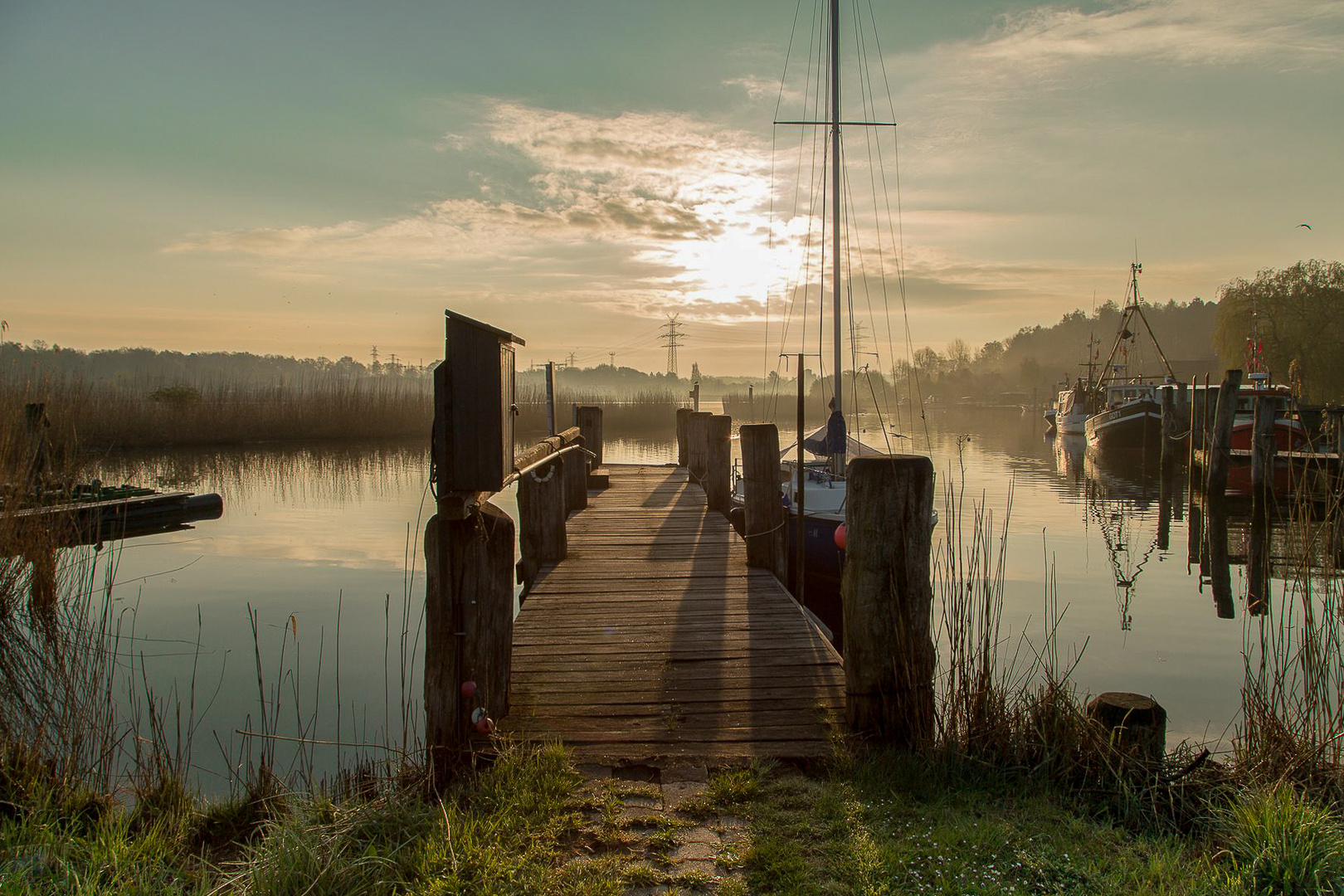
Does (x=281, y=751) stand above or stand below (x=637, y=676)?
below

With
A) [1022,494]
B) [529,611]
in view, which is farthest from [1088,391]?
[529,611]

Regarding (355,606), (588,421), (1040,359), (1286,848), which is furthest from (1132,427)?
(1040,359)

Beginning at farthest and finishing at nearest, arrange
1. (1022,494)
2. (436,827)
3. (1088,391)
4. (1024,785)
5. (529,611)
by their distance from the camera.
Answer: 1. (1088,391)
2. (1022,494)
3. (529,611)
4. (1024,785)
5. (436,827)

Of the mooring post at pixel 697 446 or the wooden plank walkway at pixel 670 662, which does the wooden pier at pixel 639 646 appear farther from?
the mooring post at pixel 697 446

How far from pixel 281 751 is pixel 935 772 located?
467 cm

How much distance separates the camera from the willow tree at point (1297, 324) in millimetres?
44562

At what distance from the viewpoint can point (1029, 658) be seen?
26.2 ft

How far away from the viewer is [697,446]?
15.3 meters

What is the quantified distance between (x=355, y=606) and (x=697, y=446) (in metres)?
6.96

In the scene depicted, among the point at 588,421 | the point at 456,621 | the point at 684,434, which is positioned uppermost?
the point at 588,421

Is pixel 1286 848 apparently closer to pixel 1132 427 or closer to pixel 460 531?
pixel 460 531

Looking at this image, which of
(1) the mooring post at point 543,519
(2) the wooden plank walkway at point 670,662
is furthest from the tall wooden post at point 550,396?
(2) the wooden plank walkway at point 670,662

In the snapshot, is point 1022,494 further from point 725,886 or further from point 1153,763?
point 725,886

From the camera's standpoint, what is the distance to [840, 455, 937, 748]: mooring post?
390 cm
